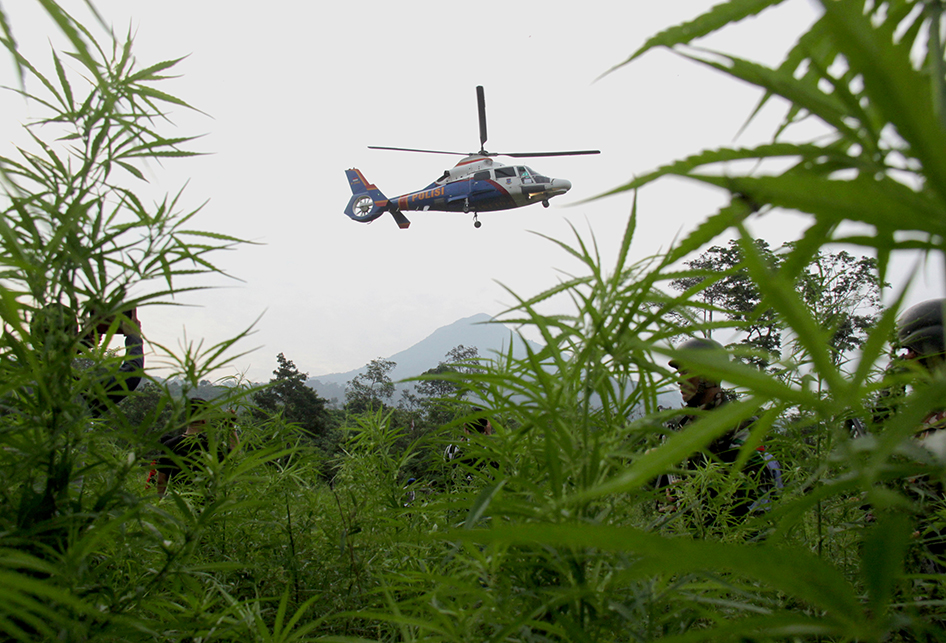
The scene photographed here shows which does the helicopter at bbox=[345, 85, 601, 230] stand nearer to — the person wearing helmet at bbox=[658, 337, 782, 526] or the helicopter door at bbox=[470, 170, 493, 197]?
the helicopter door at bbox=[470, 170, 493, 197]

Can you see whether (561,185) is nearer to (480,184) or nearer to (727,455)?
(480,184)

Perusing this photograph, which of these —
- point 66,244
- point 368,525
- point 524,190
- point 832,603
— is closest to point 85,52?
point 66,244

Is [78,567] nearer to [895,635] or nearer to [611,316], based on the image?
[611,316]

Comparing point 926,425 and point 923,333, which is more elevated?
point 923,333

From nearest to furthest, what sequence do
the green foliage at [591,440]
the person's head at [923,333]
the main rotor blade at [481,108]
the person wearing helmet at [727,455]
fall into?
the green foliage at [591,440] < the person wearing helmet at [727,455] < the person's head at [923,333] < the main rotor blade at [481,108]

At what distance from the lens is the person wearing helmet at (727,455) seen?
0.70m

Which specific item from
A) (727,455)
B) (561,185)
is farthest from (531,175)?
(727,455)

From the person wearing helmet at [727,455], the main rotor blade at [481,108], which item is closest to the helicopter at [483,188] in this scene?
the main rotor blade at [481,108]

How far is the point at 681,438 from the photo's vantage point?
0.90 ft

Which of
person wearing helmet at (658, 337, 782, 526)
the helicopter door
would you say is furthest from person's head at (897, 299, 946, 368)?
the helicopter door

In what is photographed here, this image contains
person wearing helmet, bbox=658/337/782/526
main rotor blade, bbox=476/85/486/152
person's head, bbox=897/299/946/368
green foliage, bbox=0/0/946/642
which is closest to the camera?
green foliage, bbox=0/0/946/642

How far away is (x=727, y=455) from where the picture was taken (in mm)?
1963

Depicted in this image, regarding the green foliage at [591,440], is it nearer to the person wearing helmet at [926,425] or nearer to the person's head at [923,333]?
the person wearing helmet at [926,425]

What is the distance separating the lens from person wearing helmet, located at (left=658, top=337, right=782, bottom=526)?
0.70m
